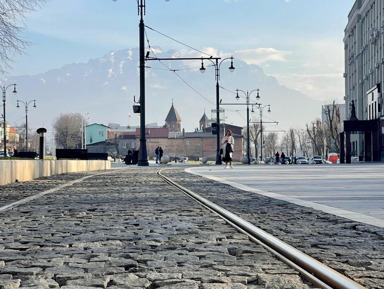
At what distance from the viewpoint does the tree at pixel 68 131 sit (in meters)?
148

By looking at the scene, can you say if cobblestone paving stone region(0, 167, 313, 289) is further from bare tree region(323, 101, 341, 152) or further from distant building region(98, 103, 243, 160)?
distant building region(98, 103, 243, 160)

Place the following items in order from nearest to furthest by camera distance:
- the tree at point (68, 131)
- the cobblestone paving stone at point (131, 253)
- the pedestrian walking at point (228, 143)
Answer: the cobblestone paving stone at point (131, 253), the pedestrian walking at point (228, 143), the tree at point (68, 131)

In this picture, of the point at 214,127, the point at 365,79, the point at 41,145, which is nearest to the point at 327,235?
the point at 41,145

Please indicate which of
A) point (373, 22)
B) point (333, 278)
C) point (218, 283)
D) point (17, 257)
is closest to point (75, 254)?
point (17, 257)

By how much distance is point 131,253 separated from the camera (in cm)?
548

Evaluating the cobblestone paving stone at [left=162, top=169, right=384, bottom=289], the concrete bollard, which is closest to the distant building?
the concrete bollard

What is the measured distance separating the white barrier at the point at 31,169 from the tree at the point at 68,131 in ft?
379

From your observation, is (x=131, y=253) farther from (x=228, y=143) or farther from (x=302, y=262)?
(x=228, y=143)

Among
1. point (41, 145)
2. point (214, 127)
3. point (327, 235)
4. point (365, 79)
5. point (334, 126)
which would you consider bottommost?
point (327, 235)

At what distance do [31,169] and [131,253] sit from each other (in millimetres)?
17525

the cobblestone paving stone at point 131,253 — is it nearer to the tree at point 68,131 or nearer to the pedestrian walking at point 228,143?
the pedestrian walking at point 228,143

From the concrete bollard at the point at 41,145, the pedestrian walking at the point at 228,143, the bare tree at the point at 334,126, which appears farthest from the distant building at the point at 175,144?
the concrete bollard at the point at 41,145

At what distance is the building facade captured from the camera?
58406 millimetres

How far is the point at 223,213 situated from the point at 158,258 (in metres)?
3.66
